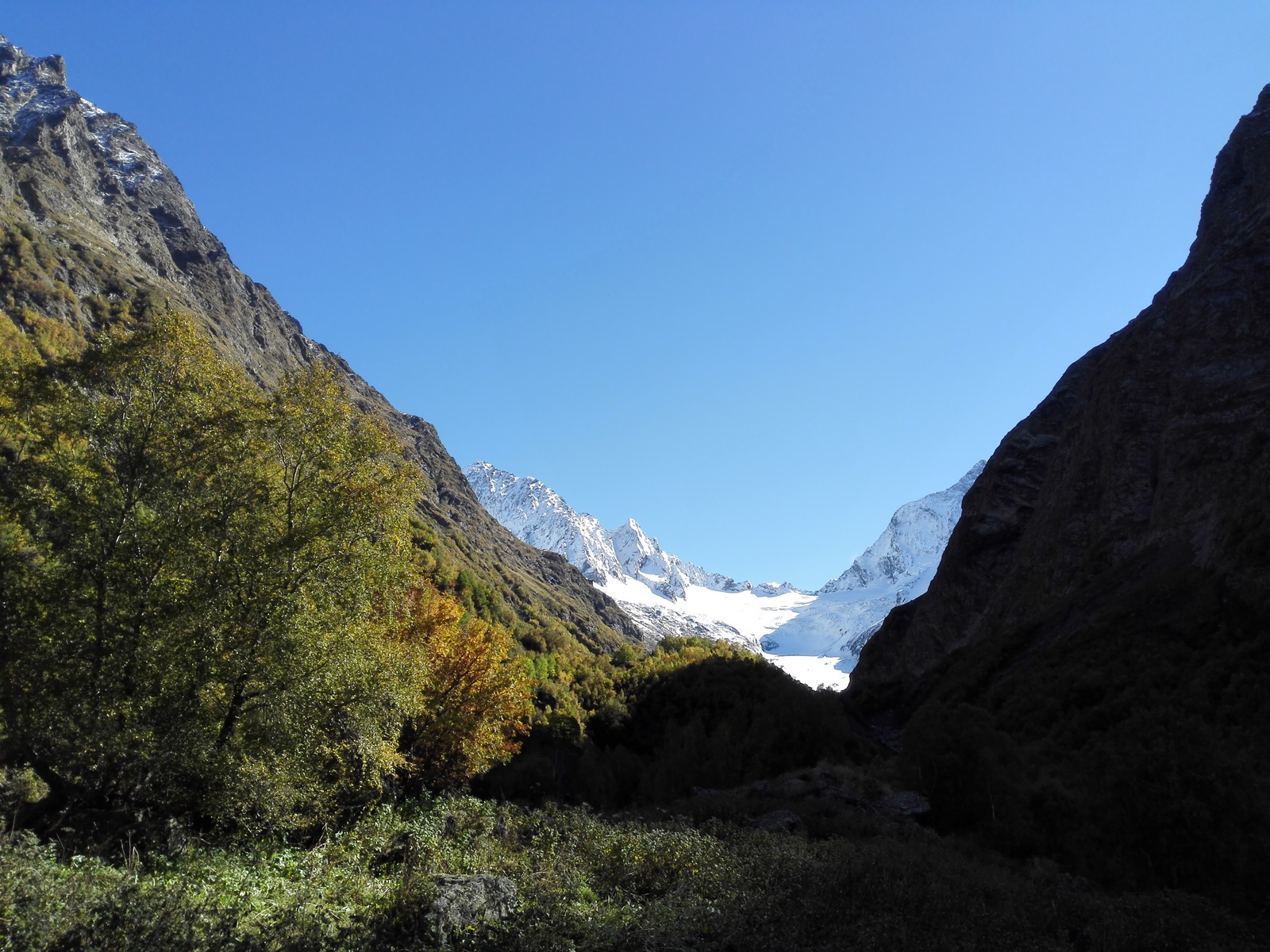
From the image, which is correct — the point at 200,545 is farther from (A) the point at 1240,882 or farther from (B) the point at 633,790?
(B) the point at 633,790

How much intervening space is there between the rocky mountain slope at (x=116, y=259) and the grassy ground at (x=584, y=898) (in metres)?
90.3

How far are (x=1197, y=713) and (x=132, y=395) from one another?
37.1 m

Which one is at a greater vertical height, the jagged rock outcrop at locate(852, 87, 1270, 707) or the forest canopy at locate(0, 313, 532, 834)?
the jagged rock outcrop at locate(852, 87, 1270, 707)

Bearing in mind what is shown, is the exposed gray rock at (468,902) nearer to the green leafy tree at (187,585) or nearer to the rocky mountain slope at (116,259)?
the green leafy tree at (187,585)

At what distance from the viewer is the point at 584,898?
10859mm

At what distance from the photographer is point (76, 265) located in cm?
10988

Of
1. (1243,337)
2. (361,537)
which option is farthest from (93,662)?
(1243,337)

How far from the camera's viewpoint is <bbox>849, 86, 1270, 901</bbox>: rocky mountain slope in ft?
55.3

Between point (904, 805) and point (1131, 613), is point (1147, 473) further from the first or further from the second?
point (904, 805)

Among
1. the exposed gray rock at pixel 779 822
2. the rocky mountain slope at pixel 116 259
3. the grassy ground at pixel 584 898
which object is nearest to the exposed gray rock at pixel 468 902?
the grassy ground at pixel 584 898

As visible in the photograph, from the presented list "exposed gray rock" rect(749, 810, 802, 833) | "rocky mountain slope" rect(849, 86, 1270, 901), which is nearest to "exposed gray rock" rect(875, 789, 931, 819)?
"rocky mountain slope" rect(849, 86, 1270, 901)

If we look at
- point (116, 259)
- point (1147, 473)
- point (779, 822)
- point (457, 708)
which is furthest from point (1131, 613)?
point (116, 259)

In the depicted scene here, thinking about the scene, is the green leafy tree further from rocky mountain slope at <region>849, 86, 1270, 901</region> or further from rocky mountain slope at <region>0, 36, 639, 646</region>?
rocky mountain slope at <region>0, 36, 639, 646</region>

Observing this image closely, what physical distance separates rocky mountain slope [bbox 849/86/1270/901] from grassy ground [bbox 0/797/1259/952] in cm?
380
